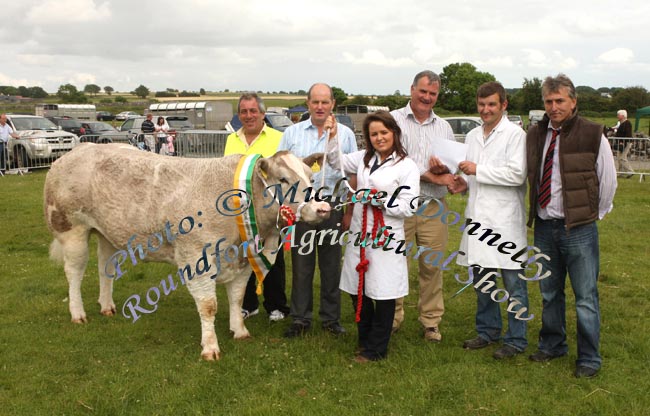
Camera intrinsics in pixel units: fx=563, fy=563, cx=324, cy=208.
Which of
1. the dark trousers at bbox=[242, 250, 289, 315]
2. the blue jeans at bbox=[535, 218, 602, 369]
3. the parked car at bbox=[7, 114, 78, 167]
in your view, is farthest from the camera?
the parked car at bbox=[7, 114, 78, 167]

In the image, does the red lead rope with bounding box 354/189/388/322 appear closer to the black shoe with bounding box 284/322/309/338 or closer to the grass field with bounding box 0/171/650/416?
the grass field with bounding box 0/171/650/416

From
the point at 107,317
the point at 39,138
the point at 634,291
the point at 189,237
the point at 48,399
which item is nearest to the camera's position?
the point at 48,399

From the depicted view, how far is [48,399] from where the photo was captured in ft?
14.4

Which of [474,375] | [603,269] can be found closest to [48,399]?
[474,375]

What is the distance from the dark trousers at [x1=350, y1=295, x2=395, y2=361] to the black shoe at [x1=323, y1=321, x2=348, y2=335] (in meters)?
0.55

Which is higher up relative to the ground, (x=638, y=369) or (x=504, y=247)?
(x=504, y=247)

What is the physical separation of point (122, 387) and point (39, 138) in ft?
56.9

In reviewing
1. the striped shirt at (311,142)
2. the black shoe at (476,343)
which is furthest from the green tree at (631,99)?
the striped shirt at (311,142)

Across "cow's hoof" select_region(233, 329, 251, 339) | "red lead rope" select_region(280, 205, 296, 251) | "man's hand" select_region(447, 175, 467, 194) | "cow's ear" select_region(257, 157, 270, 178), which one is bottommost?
"cow's hoof" select_region(233, 329, 251, 339)

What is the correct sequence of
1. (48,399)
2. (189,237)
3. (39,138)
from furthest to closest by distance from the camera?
(39,138), (189,237), (48,399)

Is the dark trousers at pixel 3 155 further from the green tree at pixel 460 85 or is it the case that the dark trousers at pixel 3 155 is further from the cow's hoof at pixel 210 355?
the green tree at pixel 460 85

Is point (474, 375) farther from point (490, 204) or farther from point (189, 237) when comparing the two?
point (189, 237)

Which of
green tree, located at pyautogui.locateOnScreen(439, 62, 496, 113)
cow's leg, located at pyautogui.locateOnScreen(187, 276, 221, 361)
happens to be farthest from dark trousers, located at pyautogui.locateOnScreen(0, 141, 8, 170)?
green tree, located at pyautogui.locateOnScreen(439, 62, 496, 113)

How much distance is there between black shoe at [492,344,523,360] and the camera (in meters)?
5.01
